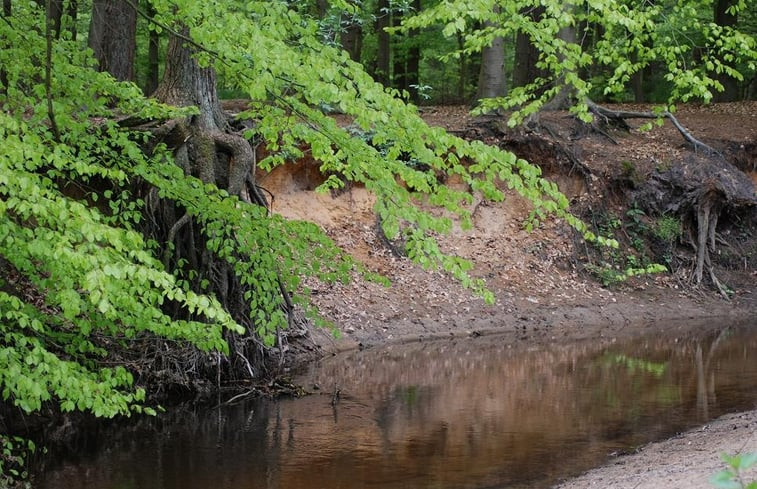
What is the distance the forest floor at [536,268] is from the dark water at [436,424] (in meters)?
1.57

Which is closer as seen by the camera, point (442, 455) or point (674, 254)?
point (442, 455)

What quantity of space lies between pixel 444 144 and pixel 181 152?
531 cm

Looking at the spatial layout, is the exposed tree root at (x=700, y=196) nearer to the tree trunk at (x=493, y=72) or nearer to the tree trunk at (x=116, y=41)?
the tree trunk at (x=493, y=72)

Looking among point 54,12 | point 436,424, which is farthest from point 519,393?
point 54,12

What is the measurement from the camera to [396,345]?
49.3 feet

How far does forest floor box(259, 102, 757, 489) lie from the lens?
1603 centimetres

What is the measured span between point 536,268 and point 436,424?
9.33 metres

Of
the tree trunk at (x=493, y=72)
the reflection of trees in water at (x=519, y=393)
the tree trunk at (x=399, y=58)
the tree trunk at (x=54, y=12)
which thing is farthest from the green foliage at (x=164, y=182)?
the tree trunk at (x=399, y=58)

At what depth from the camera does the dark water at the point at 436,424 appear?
8.14m

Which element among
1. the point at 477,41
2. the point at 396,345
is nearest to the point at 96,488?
the point at 477,41

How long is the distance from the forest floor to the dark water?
1.57 m

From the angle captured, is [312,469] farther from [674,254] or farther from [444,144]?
[674,254]

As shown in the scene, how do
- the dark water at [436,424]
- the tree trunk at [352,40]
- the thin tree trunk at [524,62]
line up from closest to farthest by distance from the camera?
the dark water at [436,424], the tree trunk at [352,40], the thin tree trunk at [524,62]

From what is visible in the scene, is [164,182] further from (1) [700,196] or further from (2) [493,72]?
(1) [700,196]
